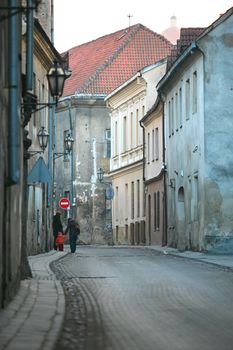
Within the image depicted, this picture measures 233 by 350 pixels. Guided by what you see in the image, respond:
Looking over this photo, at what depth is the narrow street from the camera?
437 inches

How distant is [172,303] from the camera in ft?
Answer: 50.7

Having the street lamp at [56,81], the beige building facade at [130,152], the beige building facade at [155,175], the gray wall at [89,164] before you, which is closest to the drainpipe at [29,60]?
the street lamp at [56,81]

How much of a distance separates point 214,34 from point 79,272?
45.9 ft

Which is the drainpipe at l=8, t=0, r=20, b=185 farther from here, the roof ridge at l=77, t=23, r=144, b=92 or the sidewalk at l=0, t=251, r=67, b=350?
the roof ridge at l=77, t=23, r=144, b=92

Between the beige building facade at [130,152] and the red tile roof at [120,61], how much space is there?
563 centimetres

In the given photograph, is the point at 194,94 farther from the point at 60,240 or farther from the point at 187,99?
the point at 60,240

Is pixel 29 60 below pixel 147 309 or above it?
above

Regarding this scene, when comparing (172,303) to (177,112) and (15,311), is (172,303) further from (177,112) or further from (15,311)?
(177,112)

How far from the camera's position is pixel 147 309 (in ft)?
47.7

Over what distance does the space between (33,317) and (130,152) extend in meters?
45.9

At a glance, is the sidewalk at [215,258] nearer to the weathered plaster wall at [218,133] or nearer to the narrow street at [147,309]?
the weathered plaster wall at [218,133]

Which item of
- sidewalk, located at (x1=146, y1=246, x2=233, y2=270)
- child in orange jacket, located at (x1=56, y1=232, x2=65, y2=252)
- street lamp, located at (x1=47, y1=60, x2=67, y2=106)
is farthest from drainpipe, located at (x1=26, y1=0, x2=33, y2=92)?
child in orange jacket, located at (x1=56, y1=232, x2=65, y2=252)

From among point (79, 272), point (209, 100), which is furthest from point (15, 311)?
point (209, 100)

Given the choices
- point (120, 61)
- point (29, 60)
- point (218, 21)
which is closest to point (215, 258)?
point (218, 21)
